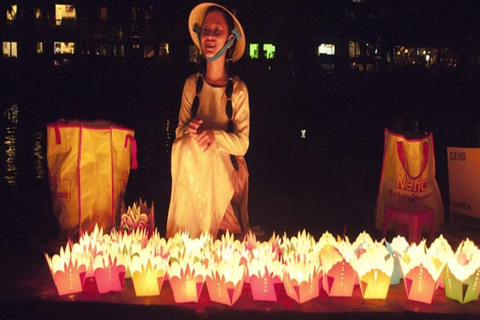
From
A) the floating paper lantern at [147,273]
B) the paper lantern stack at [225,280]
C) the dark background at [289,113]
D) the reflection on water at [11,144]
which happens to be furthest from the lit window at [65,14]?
the paper lantern stack at [225,280]

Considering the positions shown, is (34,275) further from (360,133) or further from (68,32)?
(68,32)

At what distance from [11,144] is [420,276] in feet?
35.2

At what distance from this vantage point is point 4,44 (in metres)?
43.0

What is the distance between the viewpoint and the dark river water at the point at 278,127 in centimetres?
745

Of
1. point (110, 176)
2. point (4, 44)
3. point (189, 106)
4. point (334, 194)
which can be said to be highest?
point (4, 44)

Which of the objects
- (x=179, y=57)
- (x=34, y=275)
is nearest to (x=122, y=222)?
(x=34, y=275)

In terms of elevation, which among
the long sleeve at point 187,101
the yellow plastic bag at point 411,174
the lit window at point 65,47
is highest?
the lit window at point 65,47

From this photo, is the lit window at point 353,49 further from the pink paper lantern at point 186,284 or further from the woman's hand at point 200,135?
the pink paper lantern at point 186,284

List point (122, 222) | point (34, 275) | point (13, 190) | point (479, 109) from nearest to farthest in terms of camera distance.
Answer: point (34, 275)
point (122, 222)
point (13, 190)
point (479, 109)

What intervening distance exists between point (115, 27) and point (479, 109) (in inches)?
1022

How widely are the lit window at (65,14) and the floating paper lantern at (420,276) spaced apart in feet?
138

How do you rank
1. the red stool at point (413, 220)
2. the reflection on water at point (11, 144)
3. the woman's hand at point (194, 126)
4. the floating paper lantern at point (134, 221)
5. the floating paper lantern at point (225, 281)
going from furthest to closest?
the reflection on water at point (11, 144) < the red stool at point (413, 220) < the floating paper lantern at point (134, 221) < the woman's hand at point (194, 126) < the floating paper lantern at point (225, 281)

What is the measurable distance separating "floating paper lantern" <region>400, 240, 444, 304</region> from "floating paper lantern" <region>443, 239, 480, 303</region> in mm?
83

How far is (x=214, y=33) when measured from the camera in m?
5.23
